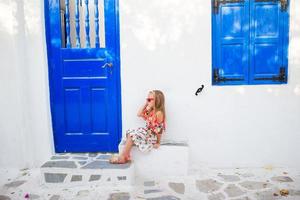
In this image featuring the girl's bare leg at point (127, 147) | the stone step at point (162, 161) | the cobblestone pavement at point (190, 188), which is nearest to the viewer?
the cobblestone pavement at point (190, 188)

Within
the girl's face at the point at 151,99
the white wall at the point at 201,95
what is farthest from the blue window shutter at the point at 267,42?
the girl's face at the point at 151,99

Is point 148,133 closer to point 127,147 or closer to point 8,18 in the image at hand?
point 127,147

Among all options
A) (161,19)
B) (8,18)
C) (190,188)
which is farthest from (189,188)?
(8,18)

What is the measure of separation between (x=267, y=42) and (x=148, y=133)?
2.03 metres

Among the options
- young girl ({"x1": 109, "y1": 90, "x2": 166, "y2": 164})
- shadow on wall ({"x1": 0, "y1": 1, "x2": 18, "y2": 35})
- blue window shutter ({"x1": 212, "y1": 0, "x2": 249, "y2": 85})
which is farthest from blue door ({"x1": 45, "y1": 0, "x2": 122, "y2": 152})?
blue window shutter ({"x1": 212, "y1": 0, "x2": 249, "y2": 85})

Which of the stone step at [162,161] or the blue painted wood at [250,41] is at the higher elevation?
the blue painted wood at [250,41]

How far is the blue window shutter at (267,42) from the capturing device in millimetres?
4535

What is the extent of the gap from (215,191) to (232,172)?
2.27ft

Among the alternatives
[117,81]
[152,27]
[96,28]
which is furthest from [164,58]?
[96,28]

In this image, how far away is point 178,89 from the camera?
473 cm

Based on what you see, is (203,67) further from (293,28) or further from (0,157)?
(0,157)

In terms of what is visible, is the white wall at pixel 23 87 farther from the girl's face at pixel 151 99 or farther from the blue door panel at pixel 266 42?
the blue door panel at pixel 266 42

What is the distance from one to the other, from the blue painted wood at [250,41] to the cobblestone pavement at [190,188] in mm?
1261

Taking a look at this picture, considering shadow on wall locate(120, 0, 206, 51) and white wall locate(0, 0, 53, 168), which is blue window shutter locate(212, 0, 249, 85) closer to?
shadow on wall locate(120, 0, 206, 51)
